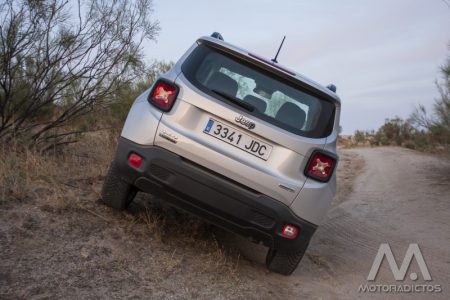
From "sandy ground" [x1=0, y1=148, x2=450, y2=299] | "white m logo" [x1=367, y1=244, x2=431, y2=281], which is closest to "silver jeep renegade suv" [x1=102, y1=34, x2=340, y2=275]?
"sandy ground" [x1=0, y1=148, x2=450, y2=299]

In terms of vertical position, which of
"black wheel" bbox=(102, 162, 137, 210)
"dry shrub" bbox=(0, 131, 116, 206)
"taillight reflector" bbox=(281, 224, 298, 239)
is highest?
"taillight reflector" bbox=(281, 224, 298, 239)

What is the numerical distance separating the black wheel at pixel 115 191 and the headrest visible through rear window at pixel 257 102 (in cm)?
132

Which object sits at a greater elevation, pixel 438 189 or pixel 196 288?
pixel 438 189

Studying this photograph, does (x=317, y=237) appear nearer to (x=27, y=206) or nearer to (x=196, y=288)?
(x=196, y=288)

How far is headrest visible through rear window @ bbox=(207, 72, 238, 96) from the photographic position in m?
4.21

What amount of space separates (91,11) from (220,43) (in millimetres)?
5227

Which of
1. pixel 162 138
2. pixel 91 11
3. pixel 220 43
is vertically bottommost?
pixel 162 138

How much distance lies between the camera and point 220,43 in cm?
434

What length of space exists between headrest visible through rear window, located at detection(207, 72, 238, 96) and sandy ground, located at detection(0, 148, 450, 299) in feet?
4.82

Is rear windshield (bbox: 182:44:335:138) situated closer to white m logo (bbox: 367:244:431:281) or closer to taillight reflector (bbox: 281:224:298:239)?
taillight reflector (bbox: 281:224:298:239)

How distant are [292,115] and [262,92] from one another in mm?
314

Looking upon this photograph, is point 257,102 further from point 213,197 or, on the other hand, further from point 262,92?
point 213,197

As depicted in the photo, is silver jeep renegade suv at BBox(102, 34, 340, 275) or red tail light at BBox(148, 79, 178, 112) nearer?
silver jeep renegade suv at BBox(102, 34, 340, 275)

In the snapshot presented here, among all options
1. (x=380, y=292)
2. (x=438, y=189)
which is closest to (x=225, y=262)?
(x=380, y=292)
